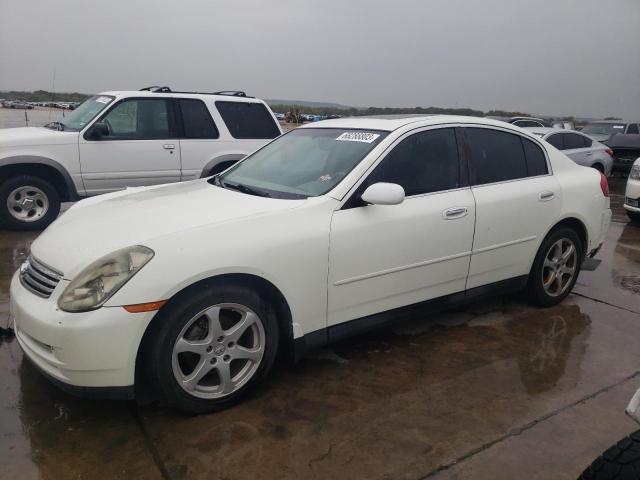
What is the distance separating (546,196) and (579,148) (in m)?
9.15

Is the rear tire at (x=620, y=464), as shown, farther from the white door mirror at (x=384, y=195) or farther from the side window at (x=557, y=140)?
the side window at (x=557, y=140)

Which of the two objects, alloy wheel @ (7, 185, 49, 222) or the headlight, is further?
alloy wheel @ (7, 185, 49, 222)

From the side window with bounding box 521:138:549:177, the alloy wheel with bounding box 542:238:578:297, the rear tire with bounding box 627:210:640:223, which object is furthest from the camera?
the rear tire with bounding box 627:210:640:223

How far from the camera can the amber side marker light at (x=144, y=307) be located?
8.24ft

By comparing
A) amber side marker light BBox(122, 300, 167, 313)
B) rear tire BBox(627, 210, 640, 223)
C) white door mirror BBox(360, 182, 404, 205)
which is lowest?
rear tire BBox(627, 210, 640, 223)

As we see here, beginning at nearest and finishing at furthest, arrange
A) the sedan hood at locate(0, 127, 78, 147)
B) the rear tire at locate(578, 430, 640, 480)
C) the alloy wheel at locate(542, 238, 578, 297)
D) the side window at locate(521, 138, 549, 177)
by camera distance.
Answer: the rear tire at locate(578, 430, 640, 480)
the side window at locate(521, 138, 549, 177)
the alloy wheel at locate(542, 238, 578, 297)
the sedan hood at locate(0, 127, 78, 147)

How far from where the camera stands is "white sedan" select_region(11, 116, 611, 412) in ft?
8.48

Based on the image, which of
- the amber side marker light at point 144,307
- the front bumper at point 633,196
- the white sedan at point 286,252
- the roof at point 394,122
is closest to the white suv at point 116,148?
the white sedan at point 286,252

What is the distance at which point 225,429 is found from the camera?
272cm

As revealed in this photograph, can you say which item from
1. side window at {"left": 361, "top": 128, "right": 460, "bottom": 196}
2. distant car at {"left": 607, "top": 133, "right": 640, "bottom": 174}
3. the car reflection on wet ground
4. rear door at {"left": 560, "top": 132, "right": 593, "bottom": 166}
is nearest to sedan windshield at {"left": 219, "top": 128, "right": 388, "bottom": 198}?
side window at {"left": 361, "top": 128, "right": 460, "bottom": 196}

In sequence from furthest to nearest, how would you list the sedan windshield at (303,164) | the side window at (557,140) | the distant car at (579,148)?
1. the distant car at (579,148)
2. the side window at (557,140)
3. the sedan windshield at (303,164)

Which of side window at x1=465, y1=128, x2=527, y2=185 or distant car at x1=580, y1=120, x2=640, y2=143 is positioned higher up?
side window at x1=465, y1=128, x2=527, y2=185

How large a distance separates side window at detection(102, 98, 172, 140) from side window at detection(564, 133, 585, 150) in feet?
29.4

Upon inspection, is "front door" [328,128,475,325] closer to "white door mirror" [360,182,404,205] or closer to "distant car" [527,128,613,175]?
"white door mirror" [360,182,404,205]
